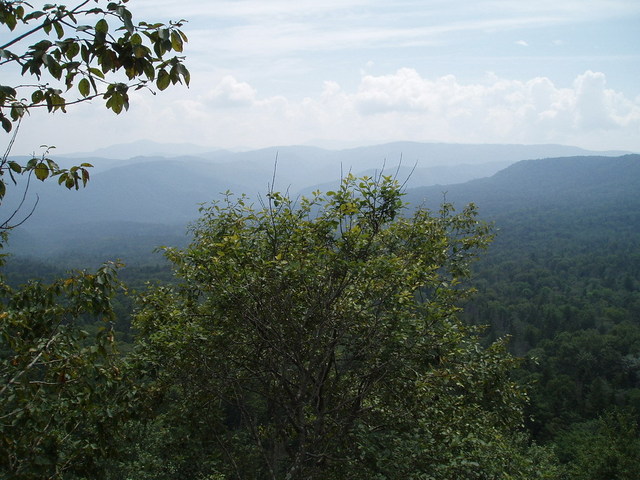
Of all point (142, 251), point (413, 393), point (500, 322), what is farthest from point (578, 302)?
point (142, 251)

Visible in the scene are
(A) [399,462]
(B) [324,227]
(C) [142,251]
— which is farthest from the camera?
(C) [142,251]

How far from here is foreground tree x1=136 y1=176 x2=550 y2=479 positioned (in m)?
4.93

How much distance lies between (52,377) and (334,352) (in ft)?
10.0

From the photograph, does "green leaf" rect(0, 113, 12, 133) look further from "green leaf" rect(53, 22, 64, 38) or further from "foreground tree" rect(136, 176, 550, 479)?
"foreground tree" rect(136, 176, 550, 479)

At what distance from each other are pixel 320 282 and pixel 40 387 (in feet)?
9.44

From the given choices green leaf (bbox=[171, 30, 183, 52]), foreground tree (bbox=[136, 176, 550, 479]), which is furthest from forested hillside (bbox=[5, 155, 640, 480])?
green leaf (bbox=[171, 30, 183, 52])

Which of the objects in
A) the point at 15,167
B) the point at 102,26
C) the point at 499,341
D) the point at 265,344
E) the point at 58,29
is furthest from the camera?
the point at 499,341

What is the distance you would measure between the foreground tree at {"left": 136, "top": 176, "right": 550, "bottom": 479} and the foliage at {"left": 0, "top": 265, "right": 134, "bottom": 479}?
1.25 meters

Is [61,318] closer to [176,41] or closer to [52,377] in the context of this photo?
[52,377]

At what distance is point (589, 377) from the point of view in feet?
162

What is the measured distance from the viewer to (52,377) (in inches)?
155

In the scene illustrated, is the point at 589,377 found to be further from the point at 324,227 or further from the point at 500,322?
the point at 324,227

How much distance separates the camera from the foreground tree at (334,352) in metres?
4.93

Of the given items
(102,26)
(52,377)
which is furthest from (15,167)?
(52,377)
